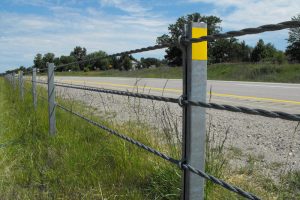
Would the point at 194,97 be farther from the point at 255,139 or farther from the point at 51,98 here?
the point at 51,98

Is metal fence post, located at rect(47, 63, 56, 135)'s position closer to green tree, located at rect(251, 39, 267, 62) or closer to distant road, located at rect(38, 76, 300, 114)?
distant road, located at rect(38, 76, 300, 114)

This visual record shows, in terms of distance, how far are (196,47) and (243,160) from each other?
2.80 m

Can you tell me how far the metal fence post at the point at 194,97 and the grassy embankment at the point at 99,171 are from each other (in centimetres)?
88

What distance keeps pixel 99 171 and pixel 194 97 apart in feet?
6.53

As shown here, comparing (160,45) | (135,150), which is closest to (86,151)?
(135,150)

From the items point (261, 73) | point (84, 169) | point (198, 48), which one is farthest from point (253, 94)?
point (261, 73)

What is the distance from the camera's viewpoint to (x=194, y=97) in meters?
2.18

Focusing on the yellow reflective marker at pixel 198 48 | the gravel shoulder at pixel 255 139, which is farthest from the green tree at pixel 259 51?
the yellow reflective marker at pixel 198 48

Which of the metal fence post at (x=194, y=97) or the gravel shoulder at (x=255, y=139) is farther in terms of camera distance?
the gravel shoulder at (x=255, y=139)

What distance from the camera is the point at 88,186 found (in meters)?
3.62

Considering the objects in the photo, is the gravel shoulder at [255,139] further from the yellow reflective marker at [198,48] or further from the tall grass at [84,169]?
the yellow reflective marker at [198,48]

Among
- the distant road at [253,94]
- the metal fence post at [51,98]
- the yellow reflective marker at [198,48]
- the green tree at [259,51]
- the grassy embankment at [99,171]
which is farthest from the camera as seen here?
the green tree at [259,51]

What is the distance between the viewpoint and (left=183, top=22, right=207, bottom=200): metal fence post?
2172mm

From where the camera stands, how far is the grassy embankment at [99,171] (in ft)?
10.8
